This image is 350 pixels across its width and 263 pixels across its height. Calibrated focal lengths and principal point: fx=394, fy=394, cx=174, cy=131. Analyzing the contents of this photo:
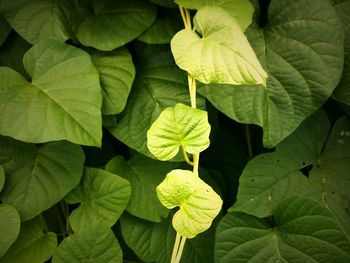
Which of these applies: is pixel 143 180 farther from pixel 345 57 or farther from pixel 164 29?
pixel 345 57

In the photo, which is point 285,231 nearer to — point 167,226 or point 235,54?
point 167,226

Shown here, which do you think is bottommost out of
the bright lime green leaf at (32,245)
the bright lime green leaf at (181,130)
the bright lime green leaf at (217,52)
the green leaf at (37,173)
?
the bright lime green leaf at (32,245)

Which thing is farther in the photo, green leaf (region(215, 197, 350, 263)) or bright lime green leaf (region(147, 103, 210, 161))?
green leaf (region(215, 197, 350, 263))

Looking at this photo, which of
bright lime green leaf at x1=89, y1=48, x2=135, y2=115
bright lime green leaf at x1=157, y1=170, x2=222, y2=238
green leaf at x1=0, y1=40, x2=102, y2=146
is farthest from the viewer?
bright lime green leaf at x1=89, y1=48, x2=135, y2=115

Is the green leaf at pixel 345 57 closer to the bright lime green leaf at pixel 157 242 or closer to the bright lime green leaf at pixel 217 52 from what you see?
the bright lime green leaf at pixel 217 52

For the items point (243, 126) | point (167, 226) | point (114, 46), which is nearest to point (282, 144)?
point (243, 126)

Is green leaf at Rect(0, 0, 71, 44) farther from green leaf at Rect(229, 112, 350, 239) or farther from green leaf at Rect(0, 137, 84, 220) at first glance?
green leaf at Rect(229, 112, 350, 239)

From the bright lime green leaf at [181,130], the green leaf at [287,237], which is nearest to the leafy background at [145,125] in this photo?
the green leaf at [287,237]

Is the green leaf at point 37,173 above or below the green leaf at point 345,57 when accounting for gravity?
below

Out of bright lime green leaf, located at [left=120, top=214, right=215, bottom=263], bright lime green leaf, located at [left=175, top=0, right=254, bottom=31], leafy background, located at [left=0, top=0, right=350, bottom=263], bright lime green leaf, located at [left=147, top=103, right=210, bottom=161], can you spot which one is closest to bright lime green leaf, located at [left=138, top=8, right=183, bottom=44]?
leafy background, located at [left=0, top=0, right=350, bottom=263]
